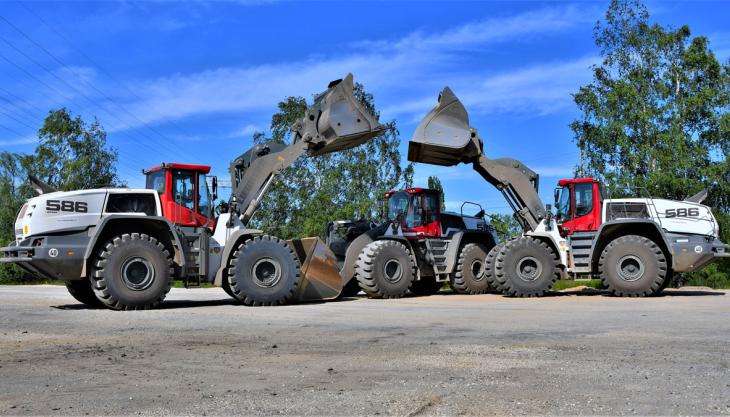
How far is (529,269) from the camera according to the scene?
17797 millimetres

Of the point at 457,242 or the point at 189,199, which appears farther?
the point at 457,242

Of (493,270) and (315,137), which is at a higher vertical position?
(315,137)

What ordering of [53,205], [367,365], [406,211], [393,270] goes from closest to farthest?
[367,365] → [53,205] → [393,270] → [406,211]

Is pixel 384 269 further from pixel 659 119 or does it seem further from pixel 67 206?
pixel 659 119

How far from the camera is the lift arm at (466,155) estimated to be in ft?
59.4

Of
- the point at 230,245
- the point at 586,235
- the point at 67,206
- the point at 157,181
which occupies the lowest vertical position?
the point at 230,245

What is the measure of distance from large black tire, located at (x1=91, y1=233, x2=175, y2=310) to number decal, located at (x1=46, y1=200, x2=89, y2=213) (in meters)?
0.81

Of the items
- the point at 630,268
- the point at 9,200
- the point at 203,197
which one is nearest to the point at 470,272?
the point at 630,268

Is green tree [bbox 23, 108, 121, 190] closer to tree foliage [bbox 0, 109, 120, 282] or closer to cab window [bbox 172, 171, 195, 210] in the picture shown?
tree foliage [bbox 0, 109, 120, 282]

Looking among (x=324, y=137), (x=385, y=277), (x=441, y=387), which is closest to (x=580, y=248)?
(x=385, y=277)

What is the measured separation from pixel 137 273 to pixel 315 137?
517 centimetres

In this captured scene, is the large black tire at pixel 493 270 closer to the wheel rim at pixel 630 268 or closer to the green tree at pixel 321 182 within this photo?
the wheel rim at pixel 630 268

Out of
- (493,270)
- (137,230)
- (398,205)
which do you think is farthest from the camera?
(398,205)

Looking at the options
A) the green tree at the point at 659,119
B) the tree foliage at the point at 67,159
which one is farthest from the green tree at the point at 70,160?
the green tree at the point at 659,119
